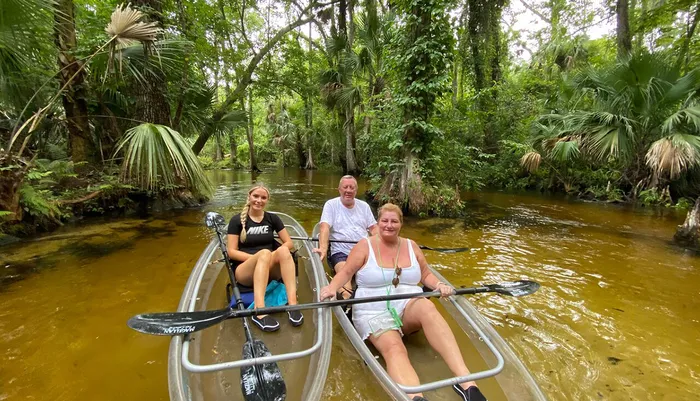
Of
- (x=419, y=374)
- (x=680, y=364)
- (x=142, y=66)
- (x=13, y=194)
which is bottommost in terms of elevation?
(x=680, y=364)

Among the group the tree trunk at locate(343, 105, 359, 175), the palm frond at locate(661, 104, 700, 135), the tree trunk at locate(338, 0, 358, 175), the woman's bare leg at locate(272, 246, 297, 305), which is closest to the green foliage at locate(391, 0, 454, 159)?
the palm frond at locate(661, 104, 700, 135)

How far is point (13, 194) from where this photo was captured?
4727mm

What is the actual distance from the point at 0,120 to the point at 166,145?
5.06 metres

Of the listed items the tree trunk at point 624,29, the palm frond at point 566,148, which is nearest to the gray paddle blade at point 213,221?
the palm frond at point 566,148

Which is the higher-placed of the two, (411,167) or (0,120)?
(0,120)

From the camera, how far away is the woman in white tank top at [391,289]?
2271 mm

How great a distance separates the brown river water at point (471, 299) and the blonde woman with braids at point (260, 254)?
0.68 meters

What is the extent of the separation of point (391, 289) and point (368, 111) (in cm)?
814

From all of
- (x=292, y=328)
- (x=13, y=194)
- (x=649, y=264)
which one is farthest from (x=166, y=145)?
(x=649, y=264)

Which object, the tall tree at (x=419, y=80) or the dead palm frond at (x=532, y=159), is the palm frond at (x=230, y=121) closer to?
the tall tree at (x=419, y=80)

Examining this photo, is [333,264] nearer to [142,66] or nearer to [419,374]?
[419,374]

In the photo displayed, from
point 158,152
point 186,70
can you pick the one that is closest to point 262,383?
point 158,152

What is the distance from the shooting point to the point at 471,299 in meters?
3.80

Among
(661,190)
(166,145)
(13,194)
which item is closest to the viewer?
(13,194)
